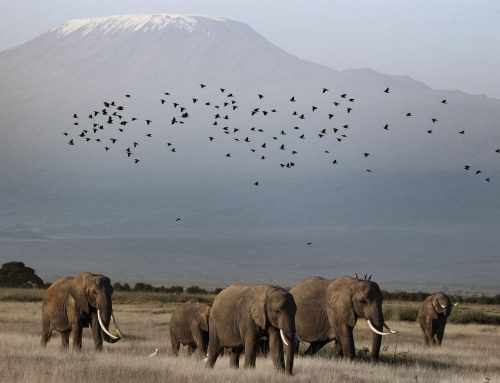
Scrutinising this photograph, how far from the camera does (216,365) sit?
A: 27703 millimetres

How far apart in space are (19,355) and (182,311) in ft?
17.6

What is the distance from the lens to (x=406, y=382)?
2566 cm

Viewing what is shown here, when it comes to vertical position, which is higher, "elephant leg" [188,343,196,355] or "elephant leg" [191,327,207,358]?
"elephant leg" [191,327,207,358]

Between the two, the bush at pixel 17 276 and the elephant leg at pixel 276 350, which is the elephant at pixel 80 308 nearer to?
the elephant leg at pixel 276 350

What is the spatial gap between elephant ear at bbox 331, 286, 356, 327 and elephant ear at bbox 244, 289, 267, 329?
4962 mm

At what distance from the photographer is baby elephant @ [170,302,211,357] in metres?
30.8

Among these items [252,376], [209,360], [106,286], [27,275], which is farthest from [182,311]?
[27,275]

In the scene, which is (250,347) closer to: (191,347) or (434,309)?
(191,347)

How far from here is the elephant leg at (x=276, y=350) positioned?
2477cm

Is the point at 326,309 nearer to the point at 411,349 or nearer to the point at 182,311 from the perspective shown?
the point at 182,311

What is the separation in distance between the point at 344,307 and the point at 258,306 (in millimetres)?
5562

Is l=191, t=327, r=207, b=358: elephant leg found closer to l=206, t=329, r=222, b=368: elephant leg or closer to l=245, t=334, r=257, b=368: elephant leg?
l=206, t=329, r=222, b=368: elephant leg

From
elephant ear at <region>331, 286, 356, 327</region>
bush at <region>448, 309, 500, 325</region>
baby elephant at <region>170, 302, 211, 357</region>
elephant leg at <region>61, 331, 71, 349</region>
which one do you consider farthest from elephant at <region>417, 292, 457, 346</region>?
bush at <region>448, 309, 500, 325</region>

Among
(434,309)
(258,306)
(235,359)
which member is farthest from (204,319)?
(434,309)
